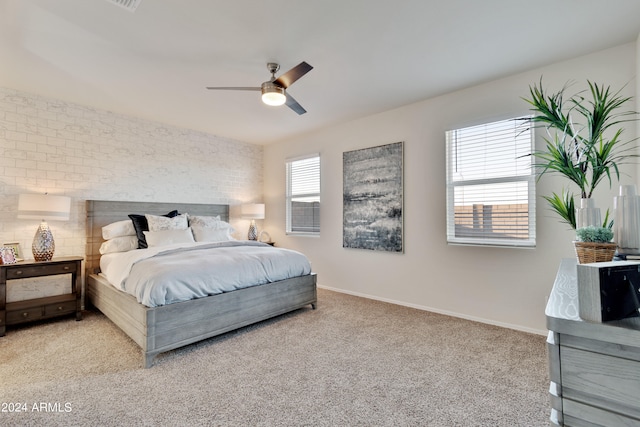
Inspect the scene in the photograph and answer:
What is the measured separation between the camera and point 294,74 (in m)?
2.42

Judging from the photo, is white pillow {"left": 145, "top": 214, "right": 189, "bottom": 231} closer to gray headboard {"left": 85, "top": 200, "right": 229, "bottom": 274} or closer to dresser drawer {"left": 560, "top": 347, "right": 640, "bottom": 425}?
gray headboard {"left": 85, "top": 200, "right": 229, "bottom": 274}

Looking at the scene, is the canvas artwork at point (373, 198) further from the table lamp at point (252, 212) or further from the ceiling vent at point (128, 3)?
the ceiling vent at point (128, 3)

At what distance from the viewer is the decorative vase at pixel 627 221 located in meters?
1.26

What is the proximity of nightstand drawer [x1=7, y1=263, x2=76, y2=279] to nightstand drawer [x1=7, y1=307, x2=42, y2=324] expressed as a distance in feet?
1.16

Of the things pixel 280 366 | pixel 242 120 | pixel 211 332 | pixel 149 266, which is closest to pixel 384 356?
pixel 280 366

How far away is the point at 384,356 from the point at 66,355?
262cm

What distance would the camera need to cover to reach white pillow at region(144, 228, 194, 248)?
3.66 metres

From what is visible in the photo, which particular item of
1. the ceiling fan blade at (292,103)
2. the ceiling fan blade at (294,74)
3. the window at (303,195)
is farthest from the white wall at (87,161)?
the ceiling fan blade at (294,74)

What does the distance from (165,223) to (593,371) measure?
13.8 feet

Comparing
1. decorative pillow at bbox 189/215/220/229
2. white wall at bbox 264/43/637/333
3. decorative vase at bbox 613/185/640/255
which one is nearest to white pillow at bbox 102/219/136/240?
decorative pillow at bbox 189/215/220/229

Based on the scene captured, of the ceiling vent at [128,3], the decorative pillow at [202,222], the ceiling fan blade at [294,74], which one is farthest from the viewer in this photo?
the decorative pillow at [202,222]

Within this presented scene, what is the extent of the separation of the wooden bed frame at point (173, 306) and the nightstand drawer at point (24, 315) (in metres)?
0.50

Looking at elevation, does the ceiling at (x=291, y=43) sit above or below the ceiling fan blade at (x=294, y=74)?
above

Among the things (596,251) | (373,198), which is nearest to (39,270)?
(373,198)
